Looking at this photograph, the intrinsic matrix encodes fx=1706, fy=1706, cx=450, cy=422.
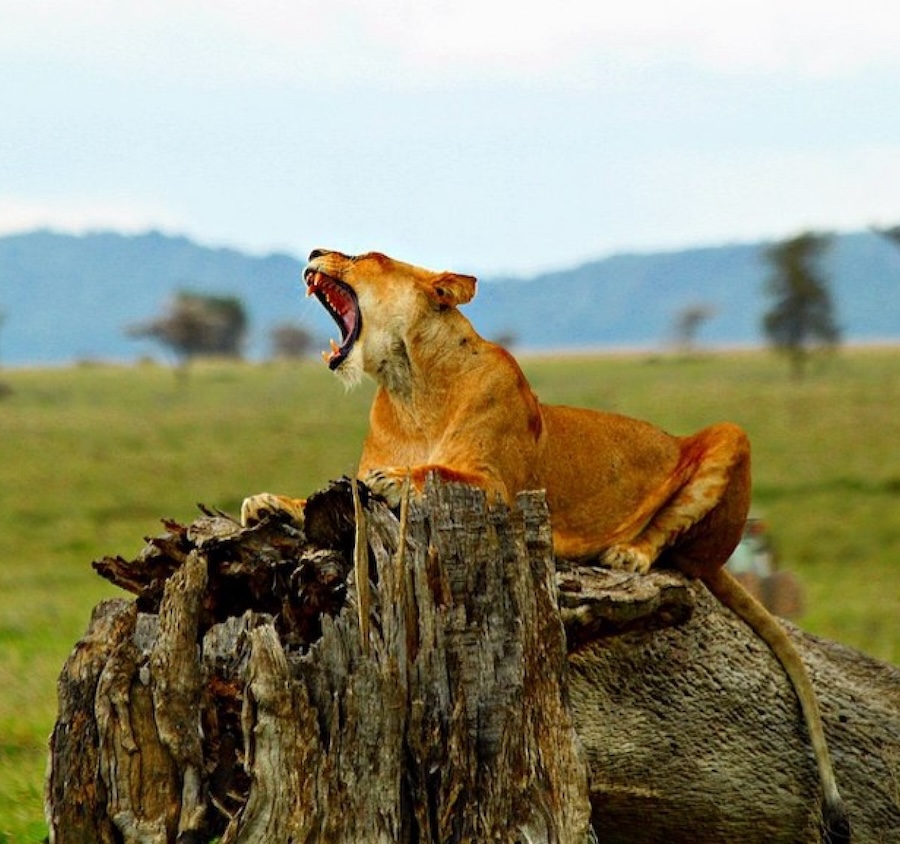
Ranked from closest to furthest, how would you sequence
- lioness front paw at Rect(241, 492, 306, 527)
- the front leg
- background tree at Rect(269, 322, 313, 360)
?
the front leg → lioness front paw at Rect(241, 492, 306, 527) → background tree at Rect(269, 322, 313, 360)

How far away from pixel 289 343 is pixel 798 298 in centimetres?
3749

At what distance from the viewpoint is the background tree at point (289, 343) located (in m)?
95.1

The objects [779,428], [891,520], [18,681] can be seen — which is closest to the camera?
[18,681]

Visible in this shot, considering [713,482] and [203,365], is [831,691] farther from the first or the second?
[203,365]

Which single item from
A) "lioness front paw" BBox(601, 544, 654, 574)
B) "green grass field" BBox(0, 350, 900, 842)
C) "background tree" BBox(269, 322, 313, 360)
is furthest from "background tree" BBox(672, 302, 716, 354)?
"lioness front paw" BBox(601, 544, 654, 574)

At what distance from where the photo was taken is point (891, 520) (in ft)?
80.8

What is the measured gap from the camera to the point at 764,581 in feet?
54.3

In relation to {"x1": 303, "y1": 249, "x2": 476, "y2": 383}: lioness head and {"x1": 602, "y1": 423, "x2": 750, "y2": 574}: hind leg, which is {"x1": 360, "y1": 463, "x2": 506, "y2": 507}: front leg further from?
Result: {"x1": 602, "y1": 423, "x2": 750, "y2": 574}: hind leg

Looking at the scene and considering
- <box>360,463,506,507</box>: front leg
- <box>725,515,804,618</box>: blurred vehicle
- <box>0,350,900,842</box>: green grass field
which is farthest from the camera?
<box>725,515,804,618</box>: blurred vehicle

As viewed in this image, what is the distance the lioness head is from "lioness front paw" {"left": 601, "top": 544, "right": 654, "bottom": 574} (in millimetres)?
1098

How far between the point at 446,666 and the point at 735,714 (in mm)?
1974

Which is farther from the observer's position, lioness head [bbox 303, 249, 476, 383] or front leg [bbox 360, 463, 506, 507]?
lioness head [bbox 303, 249, 476, 383]

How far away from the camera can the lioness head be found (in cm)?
595

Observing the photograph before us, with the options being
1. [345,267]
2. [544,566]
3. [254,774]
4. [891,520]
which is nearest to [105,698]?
[254,774]
